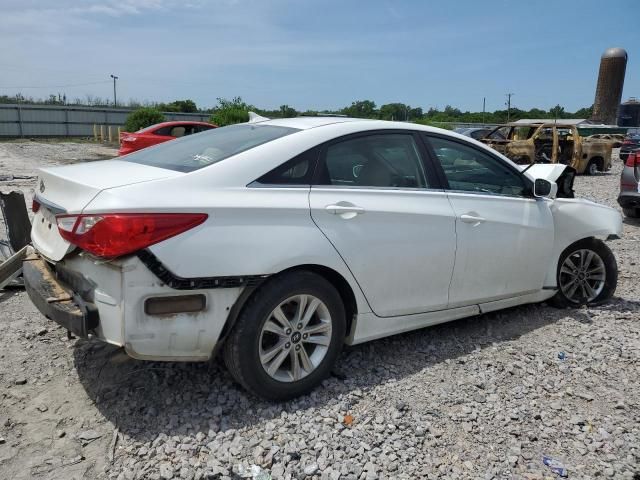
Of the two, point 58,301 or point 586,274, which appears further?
point 586,274

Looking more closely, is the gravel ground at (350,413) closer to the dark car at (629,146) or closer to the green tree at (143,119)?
the dark car at (629,146)

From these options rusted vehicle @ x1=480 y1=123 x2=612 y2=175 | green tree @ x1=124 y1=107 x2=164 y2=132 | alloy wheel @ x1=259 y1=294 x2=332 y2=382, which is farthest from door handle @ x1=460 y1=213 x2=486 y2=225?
green tree @ x1=124 y1=107 x2=164 y2=132

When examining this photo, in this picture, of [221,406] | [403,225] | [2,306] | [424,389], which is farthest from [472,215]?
[2,306]

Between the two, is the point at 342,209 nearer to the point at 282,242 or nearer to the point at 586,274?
the point at 282,242

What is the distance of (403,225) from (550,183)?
63.0 inches

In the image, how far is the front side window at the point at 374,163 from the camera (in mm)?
3422

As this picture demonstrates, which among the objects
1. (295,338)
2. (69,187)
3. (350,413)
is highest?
(69,187)

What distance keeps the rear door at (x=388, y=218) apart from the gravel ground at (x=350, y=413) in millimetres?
539

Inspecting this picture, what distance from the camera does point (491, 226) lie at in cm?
403

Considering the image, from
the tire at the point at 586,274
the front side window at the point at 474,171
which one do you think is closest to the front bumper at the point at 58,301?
the front side window at the point at 474,171

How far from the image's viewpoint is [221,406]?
3.15 meters

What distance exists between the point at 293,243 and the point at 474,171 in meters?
1.85

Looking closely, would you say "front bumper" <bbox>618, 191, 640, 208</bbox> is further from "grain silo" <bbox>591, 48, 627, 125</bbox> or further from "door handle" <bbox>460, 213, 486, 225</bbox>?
"grain silo" <bbox>591, 48, 627, 125</bbox>

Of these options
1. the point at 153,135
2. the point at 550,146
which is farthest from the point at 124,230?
the point at 550,146
